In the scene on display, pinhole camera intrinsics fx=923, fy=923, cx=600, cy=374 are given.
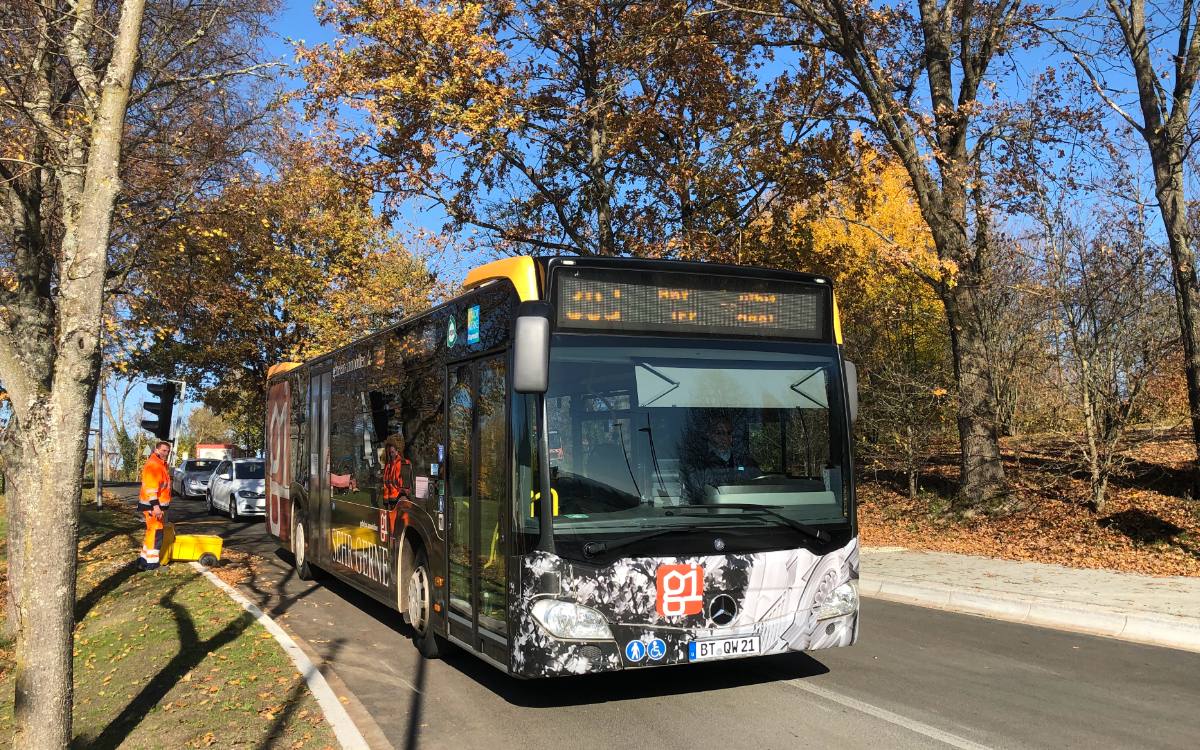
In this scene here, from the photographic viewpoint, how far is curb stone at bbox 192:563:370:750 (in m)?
5.80

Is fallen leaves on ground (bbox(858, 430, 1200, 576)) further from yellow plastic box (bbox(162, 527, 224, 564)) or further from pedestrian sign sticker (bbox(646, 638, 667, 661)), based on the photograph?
yellow plastic box (bbox(162, 527, 224, 564))

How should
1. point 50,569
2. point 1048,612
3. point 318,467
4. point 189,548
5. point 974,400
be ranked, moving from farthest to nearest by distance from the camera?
point 974,400, point 189,548, point 318,467, point 1048,612, point 50,569

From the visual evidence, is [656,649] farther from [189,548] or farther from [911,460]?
[911,460]

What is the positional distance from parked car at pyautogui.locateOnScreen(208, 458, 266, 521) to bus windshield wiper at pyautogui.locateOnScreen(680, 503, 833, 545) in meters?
20.5

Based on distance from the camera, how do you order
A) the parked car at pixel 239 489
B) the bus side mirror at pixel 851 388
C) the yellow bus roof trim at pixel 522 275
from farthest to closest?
the parked car at pixel 239 489, the bus side mirror at pixel 851 388, the yellow bus roof trim at pixel 522 275

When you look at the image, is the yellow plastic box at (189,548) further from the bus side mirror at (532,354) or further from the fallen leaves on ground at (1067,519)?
the fallen leaves on ground at (1067,519)

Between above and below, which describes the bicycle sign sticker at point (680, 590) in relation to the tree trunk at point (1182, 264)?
below

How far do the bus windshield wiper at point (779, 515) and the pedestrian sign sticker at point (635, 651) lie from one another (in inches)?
37.5

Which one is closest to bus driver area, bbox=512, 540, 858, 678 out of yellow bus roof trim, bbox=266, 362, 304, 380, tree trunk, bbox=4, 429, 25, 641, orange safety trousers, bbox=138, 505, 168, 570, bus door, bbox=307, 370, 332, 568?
tree trunk, bbox=4, 429, 25, 641

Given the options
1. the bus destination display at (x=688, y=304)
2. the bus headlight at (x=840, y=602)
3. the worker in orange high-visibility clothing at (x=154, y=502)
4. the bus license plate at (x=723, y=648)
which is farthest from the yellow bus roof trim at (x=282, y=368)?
the bus headlight at (x=840, y=602)

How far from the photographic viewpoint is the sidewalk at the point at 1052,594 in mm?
9109

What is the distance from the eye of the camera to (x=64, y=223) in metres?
9.29

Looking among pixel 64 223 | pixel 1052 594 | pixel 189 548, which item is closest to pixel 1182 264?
pixel 1052 594

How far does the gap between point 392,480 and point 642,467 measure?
3857 millimetres
